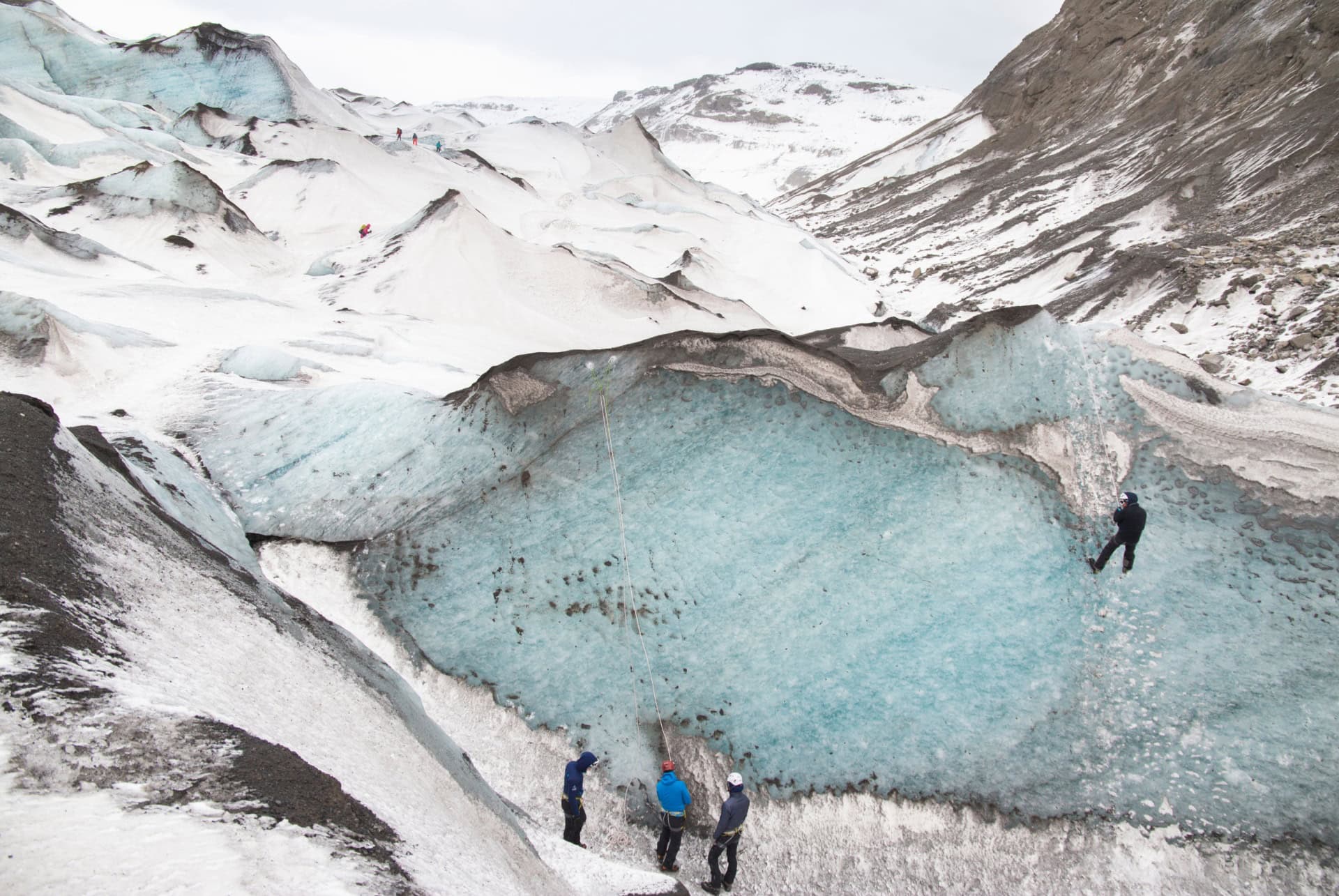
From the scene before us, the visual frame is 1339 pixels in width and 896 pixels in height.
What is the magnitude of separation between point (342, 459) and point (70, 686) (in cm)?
469

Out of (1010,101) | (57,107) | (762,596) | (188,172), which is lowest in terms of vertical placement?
(762,596)

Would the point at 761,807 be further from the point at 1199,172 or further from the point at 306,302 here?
the point at 1199,172

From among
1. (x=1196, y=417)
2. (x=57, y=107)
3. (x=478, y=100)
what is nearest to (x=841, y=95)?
(x=478, y=100)

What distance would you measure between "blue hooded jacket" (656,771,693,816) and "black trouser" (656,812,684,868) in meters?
0.08

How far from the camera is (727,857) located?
5422 millimetres

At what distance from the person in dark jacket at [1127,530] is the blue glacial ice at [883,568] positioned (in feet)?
0.58

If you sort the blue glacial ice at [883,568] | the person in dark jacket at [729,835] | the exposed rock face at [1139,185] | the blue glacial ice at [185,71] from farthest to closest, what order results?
the blue glacial ice at [185,71]
the exposed rock face at [1139,185]
the blue glacial ice at [883,568]
the person in dark jacket at [729,835]

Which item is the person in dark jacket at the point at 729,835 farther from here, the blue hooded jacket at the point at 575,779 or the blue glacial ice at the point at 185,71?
the blue glacial ice at the point at 185,71

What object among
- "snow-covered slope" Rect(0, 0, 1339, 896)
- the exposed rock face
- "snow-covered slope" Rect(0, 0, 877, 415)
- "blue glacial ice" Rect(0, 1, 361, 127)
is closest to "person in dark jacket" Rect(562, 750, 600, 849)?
"snow-covered slope" Rect(0, 0, 1339, 896)

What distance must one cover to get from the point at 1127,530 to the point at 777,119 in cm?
9037

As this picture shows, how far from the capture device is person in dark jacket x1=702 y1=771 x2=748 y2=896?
519 centimetres

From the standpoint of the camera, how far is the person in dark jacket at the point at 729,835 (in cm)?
519

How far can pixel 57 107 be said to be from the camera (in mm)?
21656

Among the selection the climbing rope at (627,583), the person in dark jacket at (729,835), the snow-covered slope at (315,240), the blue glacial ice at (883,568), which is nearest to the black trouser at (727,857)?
the person in dark jacket at (729,835)
